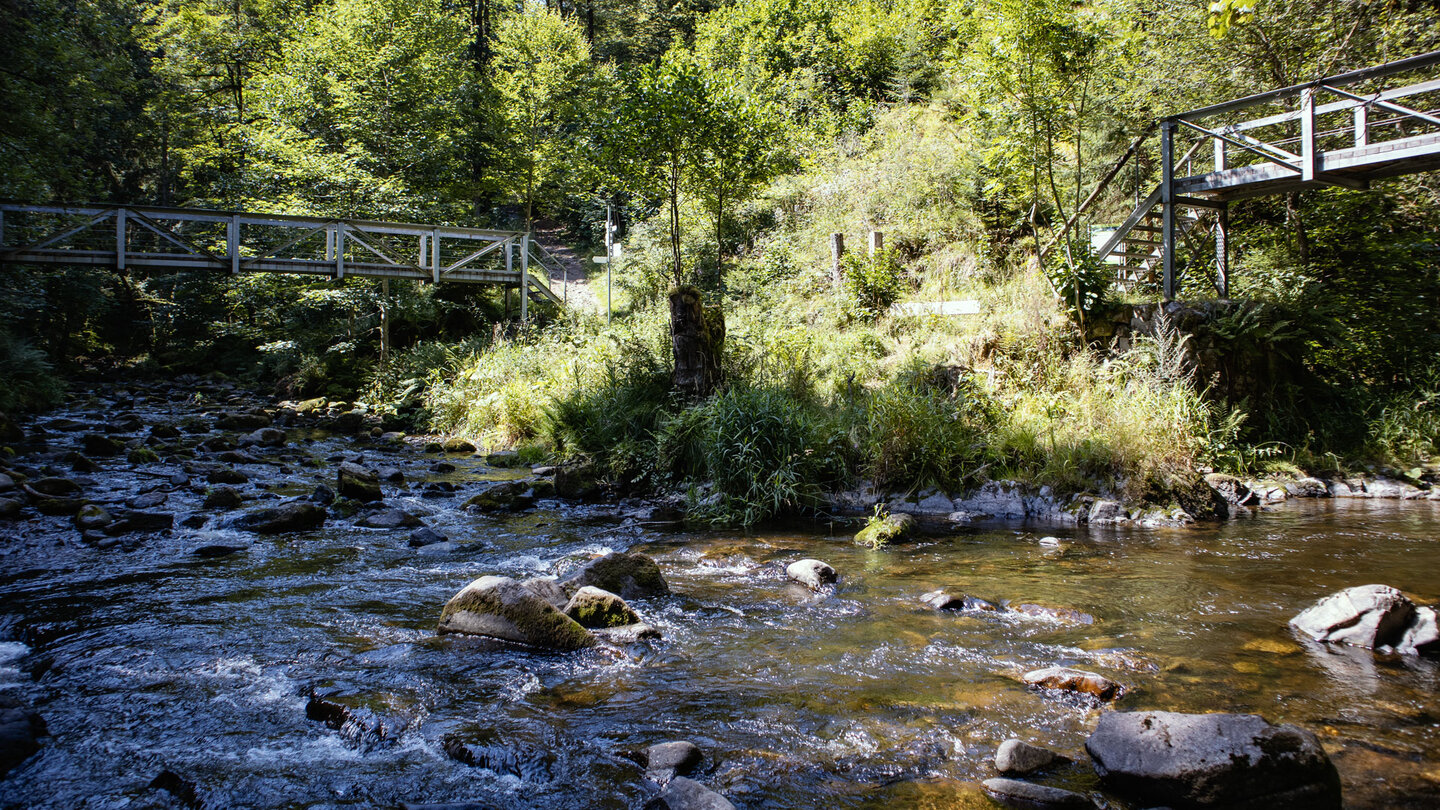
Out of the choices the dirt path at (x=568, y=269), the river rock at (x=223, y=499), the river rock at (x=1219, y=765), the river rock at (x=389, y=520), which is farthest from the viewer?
the dirt path at (x=568, y=269)

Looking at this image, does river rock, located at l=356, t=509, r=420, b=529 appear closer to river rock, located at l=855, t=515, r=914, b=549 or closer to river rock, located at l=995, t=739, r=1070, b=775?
river rock, located at l=855, t=515, r=914, b=549

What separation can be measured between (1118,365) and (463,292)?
1809 centimetres

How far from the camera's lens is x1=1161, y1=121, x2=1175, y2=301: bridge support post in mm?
11133

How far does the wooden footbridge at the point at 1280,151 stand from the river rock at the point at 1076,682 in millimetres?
8790

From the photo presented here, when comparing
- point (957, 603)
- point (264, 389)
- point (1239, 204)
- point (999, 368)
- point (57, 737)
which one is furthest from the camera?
point (264, 389)

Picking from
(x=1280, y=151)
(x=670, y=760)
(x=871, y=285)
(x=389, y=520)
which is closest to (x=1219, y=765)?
(x=670, y=760)

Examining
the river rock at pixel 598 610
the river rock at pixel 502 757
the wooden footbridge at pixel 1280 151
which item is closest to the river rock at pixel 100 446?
the river rock at pixel 598 610

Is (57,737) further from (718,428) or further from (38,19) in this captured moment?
(38,19)

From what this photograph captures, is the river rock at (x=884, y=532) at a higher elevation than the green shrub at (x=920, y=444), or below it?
below

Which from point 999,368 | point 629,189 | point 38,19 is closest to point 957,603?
point 999,368

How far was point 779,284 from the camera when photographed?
18.5 meters

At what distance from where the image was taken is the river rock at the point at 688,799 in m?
2.91

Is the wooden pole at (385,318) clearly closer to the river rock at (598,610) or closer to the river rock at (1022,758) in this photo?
the river rock at (598,610)

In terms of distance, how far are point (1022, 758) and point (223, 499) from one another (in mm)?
8660
